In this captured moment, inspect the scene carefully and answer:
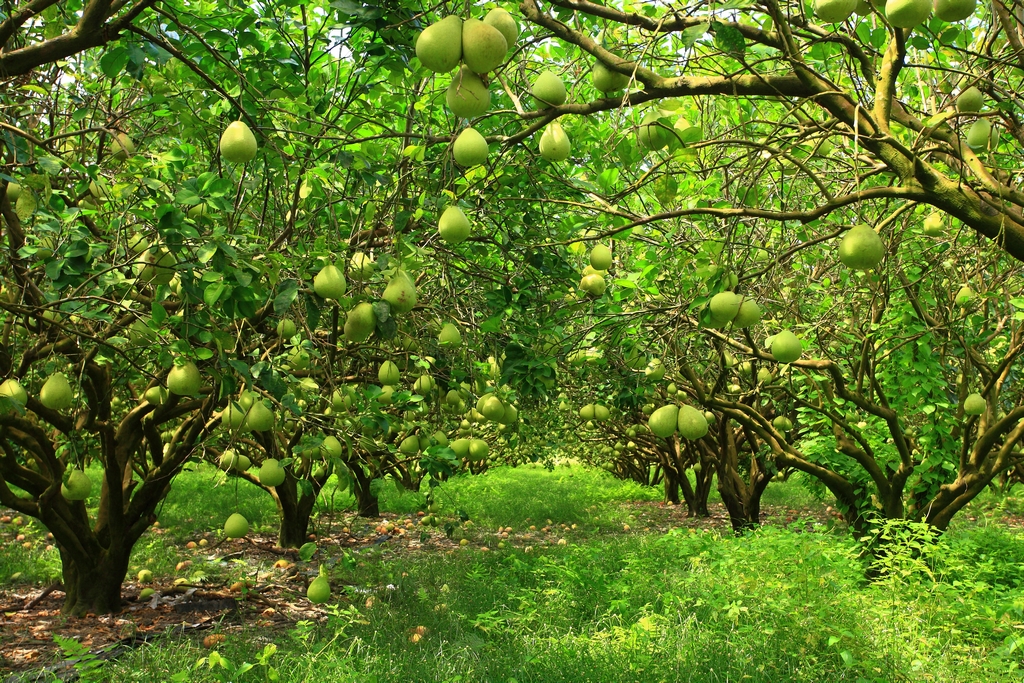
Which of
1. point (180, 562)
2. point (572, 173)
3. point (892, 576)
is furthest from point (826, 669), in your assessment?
point (180, 562)

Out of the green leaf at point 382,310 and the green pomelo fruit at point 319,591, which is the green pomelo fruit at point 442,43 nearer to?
the green leaf at point 382,310

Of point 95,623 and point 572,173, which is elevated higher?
point 572,173

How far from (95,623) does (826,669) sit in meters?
5.43

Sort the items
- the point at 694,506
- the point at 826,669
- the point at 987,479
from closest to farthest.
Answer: the point at 826,669 < the point at 987,479 < the point at 694,506

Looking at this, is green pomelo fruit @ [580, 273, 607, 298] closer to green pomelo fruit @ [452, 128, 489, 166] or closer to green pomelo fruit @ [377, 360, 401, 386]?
green pomelo fruit @ [377, 360, 401, 386]

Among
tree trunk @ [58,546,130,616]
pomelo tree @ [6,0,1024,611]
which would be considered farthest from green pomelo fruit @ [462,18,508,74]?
tree trunk @ [58,546,130,616]

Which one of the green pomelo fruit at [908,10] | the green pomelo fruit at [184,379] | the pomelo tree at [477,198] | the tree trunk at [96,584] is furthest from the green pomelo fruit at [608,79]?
the tree trunk at [96,584]

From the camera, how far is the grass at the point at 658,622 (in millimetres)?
3908

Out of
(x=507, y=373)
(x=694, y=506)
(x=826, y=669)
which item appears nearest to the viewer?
(x=507, y=373)

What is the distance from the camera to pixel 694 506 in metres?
13.2

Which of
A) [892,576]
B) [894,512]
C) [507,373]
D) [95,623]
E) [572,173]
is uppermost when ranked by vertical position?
[572,173]

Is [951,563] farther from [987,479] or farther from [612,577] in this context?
[612,577]

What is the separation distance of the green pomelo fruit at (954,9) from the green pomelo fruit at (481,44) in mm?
1096

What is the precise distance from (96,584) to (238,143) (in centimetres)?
506
